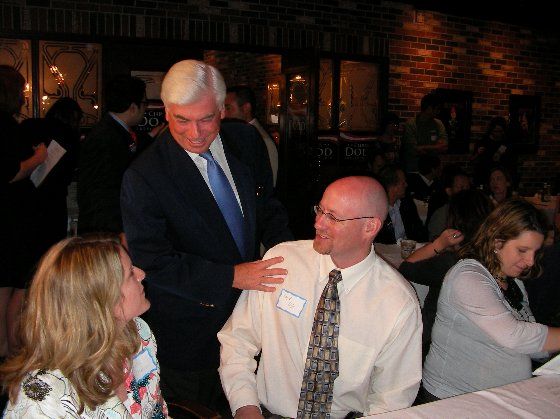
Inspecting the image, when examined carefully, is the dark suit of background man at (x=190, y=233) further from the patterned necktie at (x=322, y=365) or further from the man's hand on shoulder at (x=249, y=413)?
the man's hand on shoulder at (x=249, y=413)

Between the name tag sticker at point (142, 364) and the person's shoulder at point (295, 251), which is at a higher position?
the person's shoulder at point (295, 251)

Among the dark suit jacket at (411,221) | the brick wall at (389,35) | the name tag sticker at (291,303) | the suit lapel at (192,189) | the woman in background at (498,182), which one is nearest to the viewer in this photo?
the name tag sticker at (291,303)

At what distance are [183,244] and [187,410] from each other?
61 cm

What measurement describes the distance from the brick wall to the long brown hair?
15.2ft

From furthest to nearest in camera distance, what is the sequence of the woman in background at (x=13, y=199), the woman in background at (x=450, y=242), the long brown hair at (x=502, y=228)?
the woman in background at (x=13, y=199) → the woman in background at (x=450, y=242) → the long brown hair at (x=502, y=228)

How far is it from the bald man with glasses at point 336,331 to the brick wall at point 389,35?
4.65m

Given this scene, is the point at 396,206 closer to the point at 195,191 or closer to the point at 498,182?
the point at 498,182

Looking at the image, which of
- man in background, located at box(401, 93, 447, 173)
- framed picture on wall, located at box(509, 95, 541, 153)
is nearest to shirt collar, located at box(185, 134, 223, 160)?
man in background, located at box(401, 93, 447, 173)

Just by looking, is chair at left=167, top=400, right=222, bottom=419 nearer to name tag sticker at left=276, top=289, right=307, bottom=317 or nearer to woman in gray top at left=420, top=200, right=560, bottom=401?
name tag sticker at left=276, top=289, right=307, bottom=317

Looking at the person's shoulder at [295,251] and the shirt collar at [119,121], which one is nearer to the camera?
A: the person's shoulder at [295,251]

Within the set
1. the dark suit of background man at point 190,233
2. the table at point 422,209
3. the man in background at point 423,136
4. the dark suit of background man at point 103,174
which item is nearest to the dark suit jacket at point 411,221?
the table at point 422,209

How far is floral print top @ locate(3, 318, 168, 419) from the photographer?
4.62 feet

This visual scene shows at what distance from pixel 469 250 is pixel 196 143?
123 cm

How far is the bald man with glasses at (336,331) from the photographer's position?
6.42 ft
